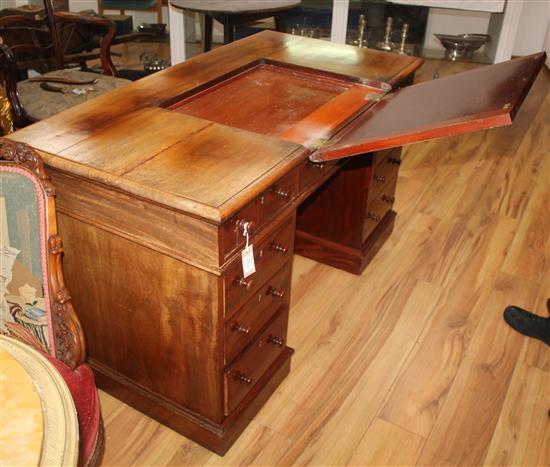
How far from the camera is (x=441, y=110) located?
1.58 meters

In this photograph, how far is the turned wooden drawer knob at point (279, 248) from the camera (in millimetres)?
1625

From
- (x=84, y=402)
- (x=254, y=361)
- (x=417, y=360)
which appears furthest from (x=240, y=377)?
(x=417, y=360)

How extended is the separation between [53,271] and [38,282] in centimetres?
5

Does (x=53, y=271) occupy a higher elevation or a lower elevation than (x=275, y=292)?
higher

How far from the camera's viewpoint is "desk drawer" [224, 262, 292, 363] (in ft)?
5.14

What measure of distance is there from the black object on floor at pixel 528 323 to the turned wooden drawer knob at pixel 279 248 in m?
1.10

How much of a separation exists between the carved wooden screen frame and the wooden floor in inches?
22.1

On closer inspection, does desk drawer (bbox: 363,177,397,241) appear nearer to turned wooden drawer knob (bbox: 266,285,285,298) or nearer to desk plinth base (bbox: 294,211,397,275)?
desk plinth base (bbox: 294,211,397,275)

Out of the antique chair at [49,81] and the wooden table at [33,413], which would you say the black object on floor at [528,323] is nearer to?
the wooden table at [33,413]

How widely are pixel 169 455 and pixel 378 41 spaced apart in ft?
11.3

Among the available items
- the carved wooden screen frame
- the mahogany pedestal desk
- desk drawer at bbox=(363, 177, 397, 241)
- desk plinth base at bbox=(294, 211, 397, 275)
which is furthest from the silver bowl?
the carved wooden screen frame

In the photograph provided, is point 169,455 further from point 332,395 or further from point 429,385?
point 429,385

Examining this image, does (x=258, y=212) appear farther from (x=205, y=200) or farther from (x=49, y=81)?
(x=49, y=81)

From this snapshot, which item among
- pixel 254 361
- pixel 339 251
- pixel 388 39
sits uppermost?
pixel 388 39
